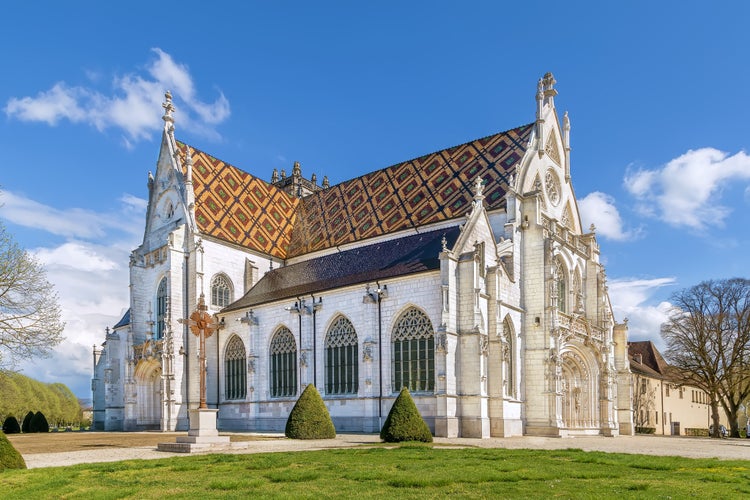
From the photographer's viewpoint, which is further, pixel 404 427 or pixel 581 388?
pixel 581 388

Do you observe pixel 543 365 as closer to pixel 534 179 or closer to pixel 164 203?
pixel 534 179

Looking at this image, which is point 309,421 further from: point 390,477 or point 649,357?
point 649,357

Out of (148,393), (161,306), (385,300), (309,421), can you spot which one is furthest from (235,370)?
(309,421)

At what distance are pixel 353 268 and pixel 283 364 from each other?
5.86m

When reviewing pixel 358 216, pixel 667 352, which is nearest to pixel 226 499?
pixel 358 216

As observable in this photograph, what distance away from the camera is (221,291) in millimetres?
35594

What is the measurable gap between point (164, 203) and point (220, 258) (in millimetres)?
5298

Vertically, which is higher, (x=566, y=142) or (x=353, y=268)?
(x=566, y=142)

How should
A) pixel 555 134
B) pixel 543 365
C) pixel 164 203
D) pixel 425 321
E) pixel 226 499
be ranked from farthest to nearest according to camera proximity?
pixel 164 203
pixel 555 134
pixel 543 365
pixel 425 321
pixel 226 499

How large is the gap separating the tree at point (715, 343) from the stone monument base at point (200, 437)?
33.1 meters

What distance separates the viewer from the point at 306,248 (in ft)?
125

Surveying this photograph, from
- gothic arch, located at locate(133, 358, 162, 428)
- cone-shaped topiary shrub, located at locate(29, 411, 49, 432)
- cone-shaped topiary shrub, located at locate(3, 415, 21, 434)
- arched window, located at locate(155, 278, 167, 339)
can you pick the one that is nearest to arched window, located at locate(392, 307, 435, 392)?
arched window, located at locate(155, 278, 167, 339)

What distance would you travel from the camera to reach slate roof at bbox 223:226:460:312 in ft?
92.2

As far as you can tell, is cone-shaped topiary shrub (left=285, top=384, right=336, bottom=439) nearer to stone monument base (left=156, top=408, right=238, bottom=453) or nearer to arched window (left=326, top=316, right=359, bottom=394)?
stone monument base (left=156, top=408, right=238, bottom=453)
